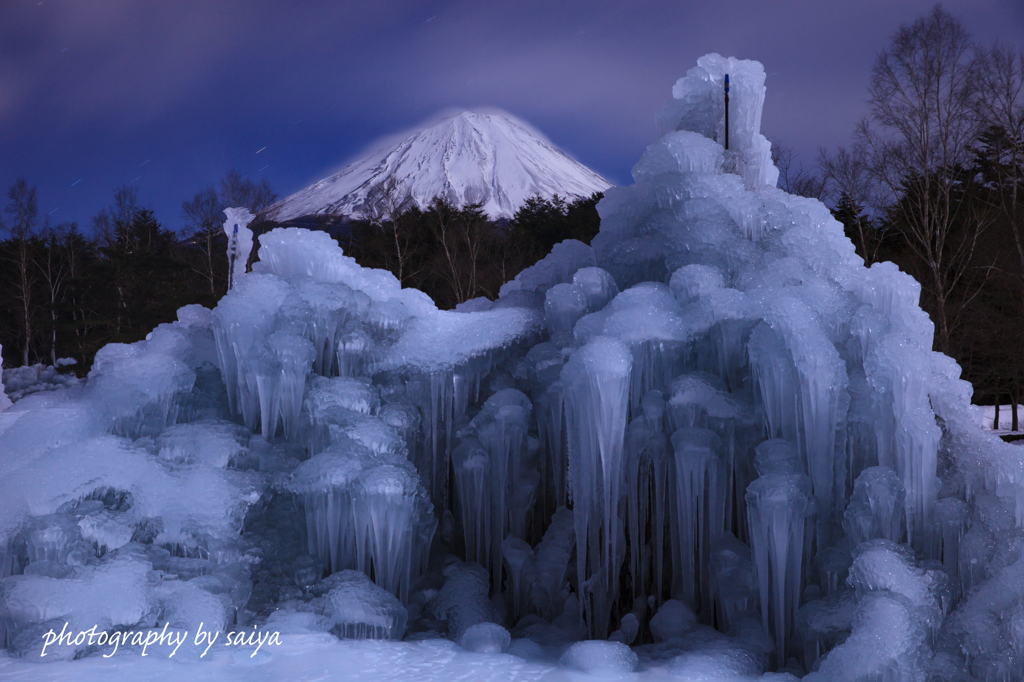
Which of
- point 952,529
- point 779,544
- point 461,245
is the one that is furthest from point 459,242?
point 952,529

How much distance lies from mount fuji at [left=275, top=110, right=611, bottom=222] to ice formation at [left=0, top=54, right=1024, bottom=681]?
30.2m

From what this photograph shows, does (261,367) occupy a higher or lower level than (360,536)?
higher

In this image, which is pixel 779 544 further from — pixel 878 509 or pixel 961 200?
pixel 961 200

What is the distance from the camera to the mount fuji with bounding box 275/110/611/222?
3862 cm

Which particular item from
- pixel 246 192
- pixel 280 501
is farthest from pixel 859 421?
pixel 246 192

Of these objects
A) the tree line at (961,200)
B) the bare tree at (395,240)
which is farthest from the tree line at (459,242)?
the tree line at (961,200)

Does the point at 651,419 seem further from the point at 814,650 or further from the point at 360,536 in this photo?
the point at 360,536

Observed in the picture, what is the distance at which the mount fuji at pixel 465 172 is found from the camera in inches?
1521

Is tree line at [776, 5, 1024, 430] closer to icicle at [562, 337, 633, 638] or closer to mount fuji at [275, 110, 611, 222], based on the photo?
icicle at [562, 337, 633, 638]

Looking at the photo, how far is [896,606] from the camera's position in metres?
3.86

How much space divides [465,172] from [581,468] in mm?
40149

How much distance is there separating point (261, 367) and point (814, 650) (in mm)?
3977

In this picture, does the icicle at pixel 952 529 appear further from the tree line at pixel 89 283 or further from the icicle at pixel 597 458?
Answer: the tree line at pixel 89 283

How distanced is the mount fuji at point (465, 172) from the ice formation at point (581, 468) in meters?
30.2
